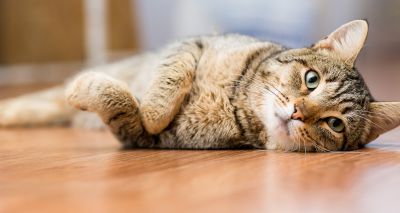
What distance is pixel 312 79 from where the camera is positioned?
1.95 m

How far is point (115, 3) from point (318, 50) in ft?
16.2

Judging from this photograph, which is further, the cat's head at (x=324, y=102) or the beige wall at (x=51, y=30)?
the beige wall at (x=51, y=30)

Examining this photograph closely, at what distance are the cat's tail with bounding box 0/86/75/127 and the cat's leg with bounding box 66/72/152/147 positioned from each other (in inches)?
39.4

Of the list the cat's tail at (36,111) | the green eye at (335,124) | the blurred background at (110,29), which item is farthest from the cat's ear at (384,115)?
the blurred background at (110,29)

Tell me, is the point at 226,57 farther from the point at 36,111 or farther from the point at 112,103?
the point at 36,111

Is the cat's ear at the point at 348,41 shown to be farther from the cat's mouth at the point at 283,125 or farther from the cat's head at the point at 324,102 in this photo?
the cat's mouth at the point at 283,125

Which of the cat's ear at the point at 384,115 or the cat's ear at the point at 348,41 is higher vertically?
the cat's ear at the point at 348,41

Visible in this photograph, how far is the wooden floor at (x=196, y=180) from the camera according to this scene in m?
1.20

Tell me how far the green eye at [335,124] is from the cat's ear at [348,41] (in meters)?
0.24

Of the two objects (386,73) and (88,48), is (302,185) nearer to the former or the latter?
(386,73)

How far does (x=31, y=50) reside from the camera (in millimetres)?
6742

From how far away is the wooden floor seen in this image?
1203 mm

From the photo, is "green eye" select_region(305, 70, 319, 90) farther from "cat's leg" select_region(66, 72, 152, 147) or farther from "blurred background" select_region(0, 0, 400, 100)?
"blurred background" select_region(0, 0, 400, 100)

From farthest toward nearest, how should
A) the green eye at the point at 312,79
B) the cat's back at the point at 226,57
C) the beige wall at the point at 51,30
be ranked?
1. the beige wall at the point at 51,30
2. the cat's back at the point at 226,57
3. the green eye at the point at 312,79
